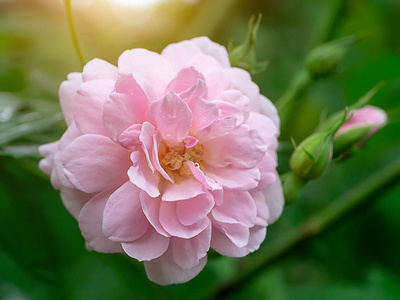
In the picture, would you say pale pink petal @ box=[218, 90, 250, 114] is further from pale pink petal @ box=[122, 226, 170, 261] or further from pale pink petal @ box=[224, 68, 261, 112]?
pale pink petal @ box=[122, 226, 170, 261]

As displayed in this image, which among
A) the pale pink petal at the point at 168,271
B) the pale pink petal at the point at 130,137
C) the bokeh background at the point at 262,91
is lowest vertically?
the bokeh background at the point at 262,91

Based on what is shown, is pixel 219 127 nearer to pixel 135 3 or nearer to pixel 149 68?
pixel 149 68

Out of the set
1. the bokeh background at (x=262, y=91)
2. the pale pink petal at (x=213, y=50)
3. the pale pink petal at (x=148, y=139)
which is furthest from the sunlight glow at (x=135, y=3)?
the pale pink petal at (x=148, y=139)

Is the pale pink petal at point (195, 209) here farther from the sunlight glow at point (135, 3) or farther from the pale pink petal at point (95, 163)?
the sunlight glow at point (135, 3)

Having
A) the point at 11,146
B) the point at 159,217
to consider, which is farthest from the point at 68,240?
the point at 159,217

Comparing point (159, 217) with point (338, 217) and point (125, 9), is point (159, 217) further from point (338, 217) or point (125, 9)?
point (125, 9)

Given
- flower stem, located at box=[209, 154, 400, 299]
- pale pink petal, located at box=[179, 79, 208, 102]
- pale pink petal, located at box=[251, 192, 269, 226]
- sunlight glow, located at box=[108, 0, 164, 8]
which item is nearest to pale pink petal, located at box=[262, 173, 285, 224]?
pale pink petal, located at box=[251, 192, 269, 226]

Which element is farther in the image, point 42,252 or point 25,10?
point 25,10
